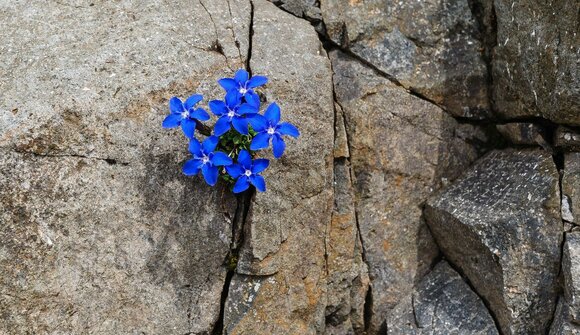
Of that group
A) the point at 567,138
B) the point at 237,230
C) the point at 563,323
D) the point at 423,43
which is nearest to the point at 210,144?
the point at 237,230

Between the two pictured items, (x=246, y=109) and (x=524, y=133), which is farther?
(x=524, y=133)

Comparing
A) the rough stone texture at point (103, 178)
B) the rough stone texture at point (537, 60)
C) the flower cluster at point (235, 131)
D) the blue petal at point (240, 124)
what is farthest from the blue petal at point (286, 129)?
the rough stone texture at point (537, 60)

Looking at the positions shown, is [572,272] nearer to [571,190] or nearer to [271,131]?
[571,190]

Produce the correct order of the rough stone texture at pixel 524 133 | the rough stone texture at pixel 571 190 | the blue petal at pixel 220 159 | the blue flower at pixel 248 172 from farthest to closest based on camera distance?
the rough stone texture at pixel 524 133
the rough stone texture at pixel 571 190
the blue flower at pixel 248 172
the blue petal at pixel 220 159

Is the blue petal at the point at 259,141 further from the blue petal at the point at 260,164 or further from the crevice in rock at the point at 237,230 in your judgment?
the crevice in rock at the point at 237,230

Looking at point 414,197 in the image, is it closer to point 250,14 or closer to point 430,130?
point 430,130

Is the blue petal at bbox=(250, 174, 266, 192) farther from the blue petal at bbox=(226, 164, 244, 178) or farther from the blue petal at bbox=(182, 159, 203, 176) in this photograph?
the blue petal at bbox=(182, 159, 203, 176)
